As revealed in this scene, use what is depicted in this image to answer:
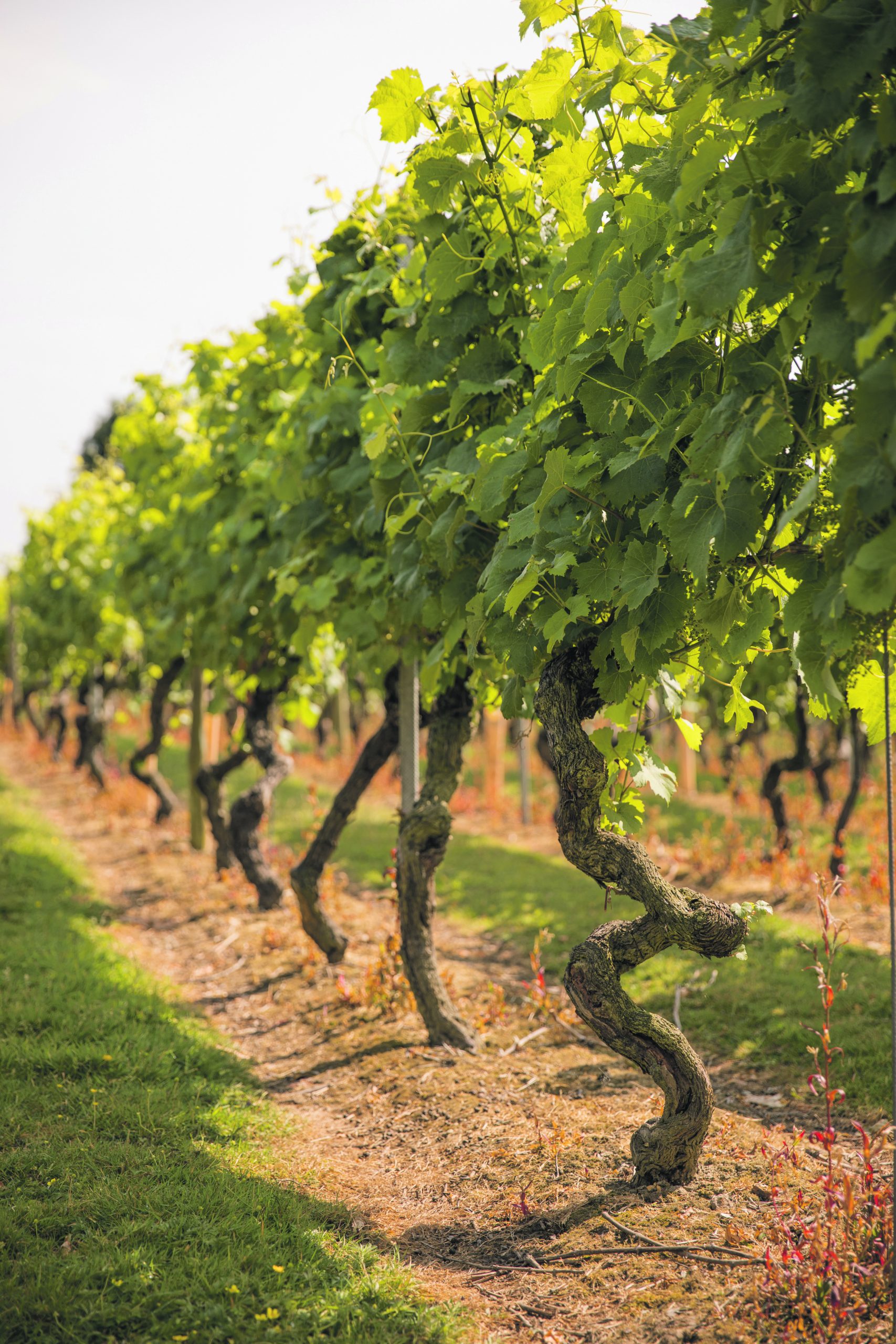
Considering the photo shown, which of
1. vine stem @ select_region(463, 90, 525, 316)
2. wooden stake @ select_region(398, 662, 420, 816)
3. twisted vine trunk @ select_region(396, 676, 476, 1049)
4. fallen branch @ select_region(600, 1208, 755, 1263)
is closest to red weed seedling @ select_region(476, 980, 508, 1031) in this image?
twisted vine trunk @ select_region(396, 676, 476, 1049)

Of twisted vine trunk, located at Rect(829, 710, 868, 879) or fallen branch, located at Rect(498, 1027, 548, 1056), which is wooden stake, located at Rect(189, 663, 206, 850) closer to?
fallen branch, located at Rect(498, 1027, 548, 1056)

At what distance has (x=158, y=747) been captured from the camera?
11312mm

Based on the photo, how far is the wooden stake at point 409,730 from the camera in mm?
5422

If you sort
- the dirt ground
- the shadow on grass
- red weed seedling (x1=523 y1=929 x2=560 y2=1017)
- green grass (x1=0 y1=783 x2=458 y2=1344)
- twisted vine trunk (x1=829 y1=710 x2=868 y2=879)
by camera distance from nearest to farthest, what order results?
green grass (x1=0 y1=783 x2=458 y2=1344) < the dirt ground < the shadow on grass < red weed seedling (x1=523 y1=929 x2=560 y2=1017) < twisted vine trunk (x1=829 y1=710 x2=868 y2=879)

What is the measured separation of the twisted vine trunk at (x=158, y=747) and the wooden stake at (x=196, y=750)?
314 millimetres

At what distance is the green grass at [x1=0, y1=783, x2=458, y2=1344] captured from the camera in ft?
8.64

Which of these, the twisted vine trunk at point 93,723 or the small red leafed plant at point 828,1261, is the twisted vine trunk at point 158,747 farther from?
the small red leafed plant at point 828,1261

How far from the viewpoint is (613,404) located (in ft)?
8.91

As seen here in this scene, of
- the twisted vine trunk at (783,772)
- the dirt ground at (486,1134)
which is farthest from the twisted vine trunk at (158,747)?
the twisted vine trunk at (783,772)

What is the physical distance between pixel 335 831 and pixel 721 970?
276 cm

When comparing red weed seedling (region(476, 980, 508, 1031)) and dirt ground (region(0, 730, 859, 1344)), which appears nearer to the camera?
dirt ground (region(0, 730, 859, 1344))

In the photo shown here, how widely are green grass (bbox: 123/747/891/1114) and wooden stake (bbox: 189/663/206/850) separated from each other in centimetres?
142

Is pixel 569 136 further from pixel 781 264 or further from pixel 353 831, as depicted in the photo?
pixel 353 831

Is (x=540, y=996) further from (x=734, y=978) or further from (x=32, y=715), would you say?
(x=32, y=715)
